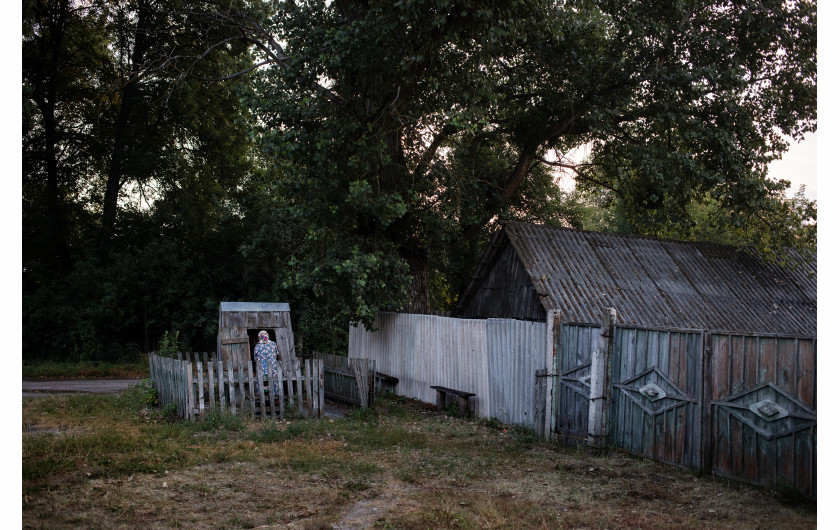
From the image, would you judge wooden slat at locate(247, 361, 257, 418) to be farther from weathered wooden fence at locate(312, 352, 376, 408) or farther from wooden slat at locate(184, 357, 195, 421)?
weathered wooden fence at locate(312, 352, 376, 408)

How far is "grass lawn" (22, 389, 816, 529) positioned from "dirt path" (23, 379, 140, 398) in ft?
18.8

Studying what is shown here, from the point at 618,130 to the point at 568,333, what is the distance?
885 cm

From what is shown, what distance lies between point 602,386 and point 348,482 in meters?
4.10

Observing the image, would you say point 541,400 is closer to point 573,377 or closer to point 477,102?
point 573,377

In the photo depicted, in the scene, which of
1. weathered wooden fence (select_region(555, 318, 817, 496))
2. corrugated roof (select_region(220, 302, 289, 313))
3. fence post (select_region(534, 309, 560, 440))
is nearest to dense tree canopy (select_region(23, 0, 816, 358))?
corrugated roof (select_region(220, 302, 289, 313))

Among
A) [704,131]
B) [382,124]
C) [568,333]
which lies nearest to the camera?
[568,333]

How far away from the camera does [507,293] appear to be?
15.8 m

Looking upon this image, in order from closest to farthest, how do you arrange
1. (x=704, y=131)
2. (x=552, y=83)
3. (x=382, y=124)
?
(x=382, y=124)
(x=704, y=131)
(x=552, y=83)

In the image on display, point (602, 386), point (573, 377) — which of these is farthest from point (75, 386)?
point (602, 386)

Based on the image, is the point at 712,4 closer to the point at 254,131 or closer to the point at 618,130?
the point at 618,130

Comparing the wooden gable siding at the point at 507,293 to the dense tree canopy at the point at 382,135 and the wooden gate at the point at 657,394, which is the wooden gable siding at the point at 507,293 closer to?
the dense tree canopy at the point at 382,135

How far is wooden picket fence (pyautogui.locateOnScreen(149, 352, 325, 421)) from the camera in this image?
11.0 metres

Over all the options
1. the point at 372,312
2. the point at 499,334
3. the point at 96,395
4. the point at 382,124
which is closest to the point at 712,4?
the point at 382,124

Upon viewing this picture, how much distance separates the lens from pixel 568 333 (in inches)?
400
